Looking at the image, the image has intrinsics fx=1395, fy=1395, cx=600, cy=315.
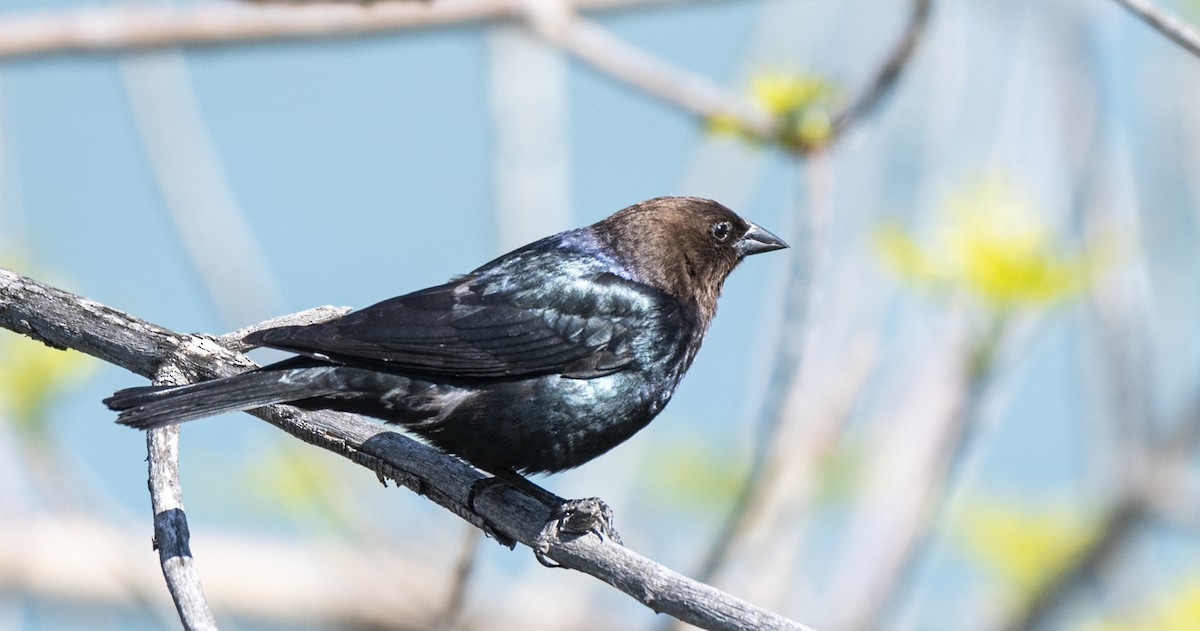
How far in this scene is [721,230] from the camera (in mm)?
4926

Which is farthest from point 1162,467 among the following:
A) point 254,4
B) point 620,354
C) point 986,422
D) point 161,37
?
point 161,37

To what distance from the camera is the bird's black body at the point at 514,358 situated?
12.1 ft

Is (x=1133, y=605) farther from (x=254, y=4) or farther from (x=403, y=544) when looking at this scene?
(x=254, y=4)

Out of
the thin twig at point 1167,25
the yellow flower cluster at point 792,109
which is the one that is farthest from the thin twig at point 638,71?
the thin twig at point 1167,25

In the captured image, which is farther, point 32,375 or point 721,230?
point 32,375

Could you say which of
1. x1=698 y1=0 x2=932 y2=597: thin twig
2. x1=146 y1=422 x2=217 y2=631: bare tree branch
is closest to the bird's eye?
x1=698 y1=0 x2=932 y2=597: thin twig

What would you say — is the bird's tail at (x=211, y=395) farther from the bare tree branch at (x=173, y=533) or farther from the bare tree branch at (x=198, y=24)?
the bare tree branch at (x=198, y=24)

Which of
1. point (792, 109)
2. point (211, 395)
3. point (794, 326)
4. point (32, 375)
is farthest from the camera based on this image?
point (32, 375)

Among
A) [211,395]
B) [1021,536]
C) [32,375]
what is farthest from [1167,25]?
[32,375]

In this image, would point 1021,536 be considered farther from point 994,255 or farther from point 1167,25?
point 1167,25

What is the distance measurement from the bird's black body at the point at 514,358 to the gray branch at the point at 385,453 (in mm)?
110

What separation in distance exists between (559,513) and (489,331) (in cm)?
68

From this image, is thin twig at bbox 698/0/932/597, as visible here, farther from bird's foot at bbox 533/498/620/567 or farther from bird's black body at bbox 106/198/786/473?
bird's foot at bbox 533/498/620/567

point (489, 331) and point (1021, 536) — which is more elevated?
point (1021, 536)
